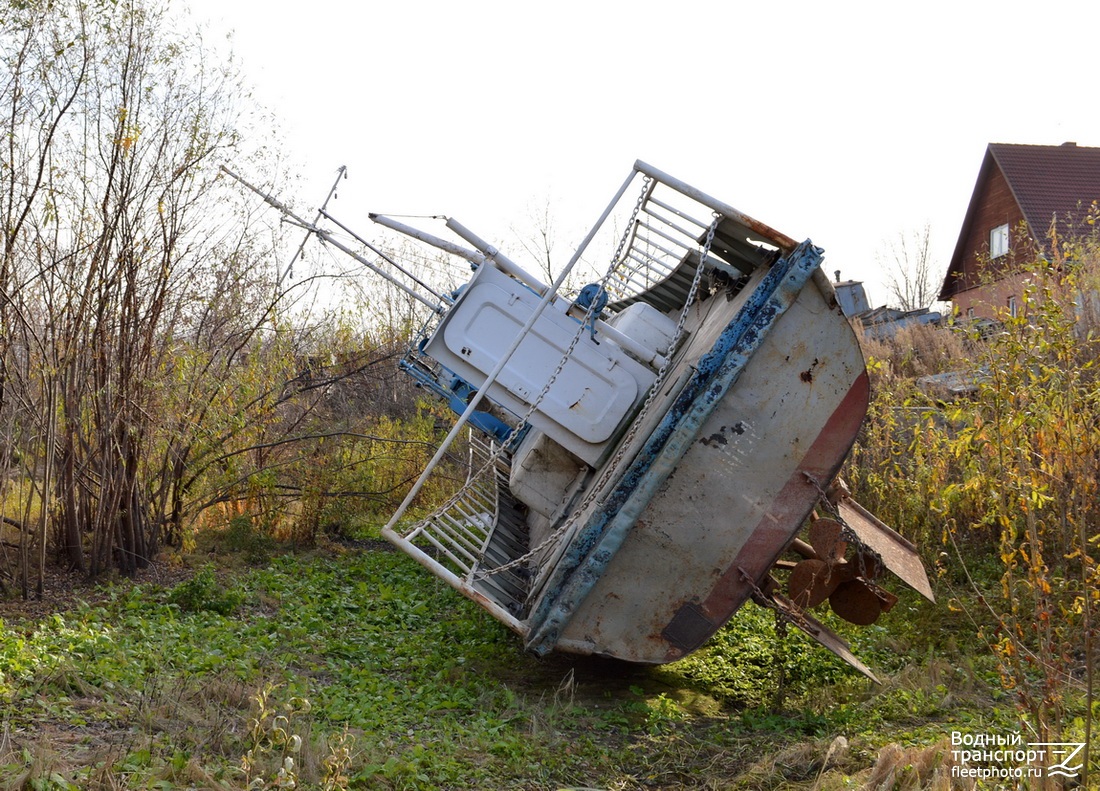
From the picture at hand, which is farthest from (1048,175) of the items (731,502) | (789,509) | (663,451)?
(663,451)

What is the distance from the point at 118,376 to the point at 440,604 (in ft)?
12.0

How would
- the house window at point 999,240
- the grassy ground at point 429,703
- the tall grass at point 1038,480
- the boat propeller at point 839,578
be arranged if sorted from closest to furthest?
the tall grass at point 1038,480 → the grassy ground at point 429,703 → the boat propeller at point 839,578 → the house window at point 999,240

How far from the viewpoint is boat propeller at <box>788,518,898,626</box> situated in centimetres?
679

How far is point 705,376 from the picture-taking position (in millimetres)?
6488

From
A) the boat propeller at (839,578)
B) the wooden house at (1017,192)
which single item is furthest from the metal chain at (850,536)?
the wooden house at (1017,192)

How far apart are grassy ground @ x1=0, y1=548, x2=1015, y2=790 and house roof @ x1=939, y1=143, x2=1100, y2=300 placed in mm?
23884

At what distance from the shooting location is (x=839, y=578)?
6.96m

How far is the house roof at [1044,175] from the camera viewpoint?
95.7ft

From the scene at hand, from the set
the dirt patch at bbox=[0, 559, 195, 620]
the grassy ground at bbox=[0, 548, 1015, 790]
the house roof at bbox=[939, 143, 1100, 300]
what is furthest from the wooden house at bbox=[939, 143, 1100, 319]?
the dirt patch at bbox=[0, 559, 195, 620]

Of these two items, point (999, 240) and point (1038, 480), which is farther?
point (999, 240)

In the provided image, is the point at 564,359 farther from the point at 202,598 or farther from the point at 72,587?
the point at 72,587

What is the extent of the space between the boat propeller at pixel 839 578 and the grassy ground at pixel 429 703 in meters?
0.57

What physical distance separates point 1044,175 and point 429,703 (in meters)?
29.8

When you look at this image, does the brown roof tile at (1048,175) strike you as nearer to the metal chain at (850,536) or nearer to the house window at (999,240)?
the house window at (999,240)
